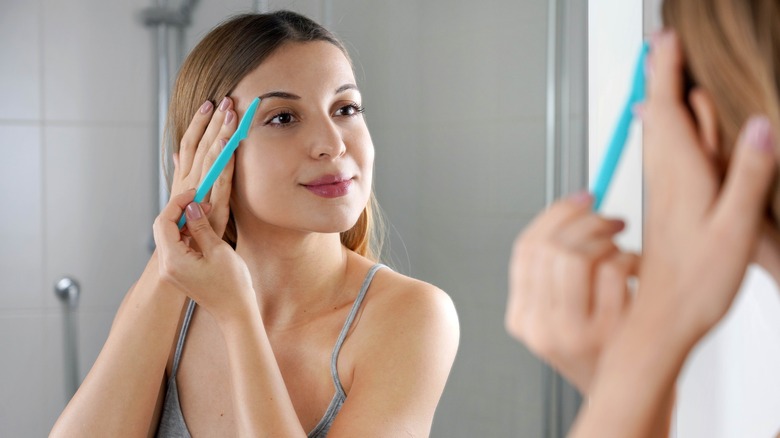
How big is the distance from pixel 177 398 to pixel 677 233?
2.61 ft

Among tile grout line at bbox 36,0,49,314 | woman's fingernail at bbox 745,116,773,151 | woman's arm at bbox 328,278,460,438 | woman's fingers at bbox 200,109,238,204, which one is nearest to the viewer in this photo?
A: woman's fingernail at bbox 745,116,773,151

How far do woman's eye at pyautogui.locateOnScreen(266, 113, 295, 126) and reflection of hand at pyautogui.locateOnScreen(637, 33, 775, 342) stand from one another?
0.63m

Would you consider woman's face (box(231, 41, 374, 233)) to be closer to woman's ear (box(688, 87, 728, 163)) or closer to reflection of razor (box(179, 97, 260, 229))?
reflection of razor (box(179, 97, 260, 229))

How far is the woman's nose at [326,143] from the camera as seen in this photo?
3.33 feet

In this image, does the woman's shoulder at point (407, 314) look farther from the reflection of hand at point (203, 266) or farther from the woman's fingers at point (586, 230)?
the woman's fingers at point (586, 230)

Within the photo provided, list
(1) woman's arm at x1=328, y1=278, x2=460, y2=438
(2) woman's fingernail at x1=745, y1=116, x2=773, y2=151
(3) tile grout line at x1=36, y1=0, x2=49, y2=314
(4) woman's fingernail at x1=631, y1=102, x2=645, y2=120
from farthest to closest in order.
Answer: (3) tile grout line at x1=36, y1=0, x2=49, y2=314 → (1) woman's arm at x1=328, y1=278, x2=460, y2=438 → (4) woman's fingernail at x1=631, y1=102, x2=645, y2=120 → (2) woman's fingernail at x1=745, y1=116, x2=773, y2=151

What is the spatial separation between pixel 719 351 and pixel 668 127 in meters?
1.05

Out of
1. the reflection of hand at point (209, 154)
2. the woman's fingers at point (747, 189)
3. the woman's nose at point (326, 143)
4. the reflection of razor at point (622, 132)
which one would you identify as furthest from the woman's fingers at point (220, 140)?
the woman's fingers at point (747, 189)

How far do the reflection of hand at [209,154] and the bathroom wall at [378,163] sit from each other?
339 mm

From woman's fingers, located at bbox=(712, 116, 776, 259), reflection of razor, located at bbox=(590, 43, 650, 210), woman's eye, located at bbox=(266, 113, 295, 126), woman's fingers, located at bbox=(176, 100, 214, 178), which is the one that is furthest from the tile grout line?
woman's fingers, located at bbox=(712, 116, 776, 259)

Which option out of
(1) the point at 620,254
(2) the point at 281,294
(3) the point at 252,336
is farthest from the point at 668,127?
(2) the point at 281,294

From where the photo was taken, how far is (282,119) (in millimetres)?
1044

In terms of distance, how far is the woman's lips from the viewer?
1012mm

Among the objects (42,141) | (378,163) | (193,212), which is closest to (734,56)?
(193,212)
